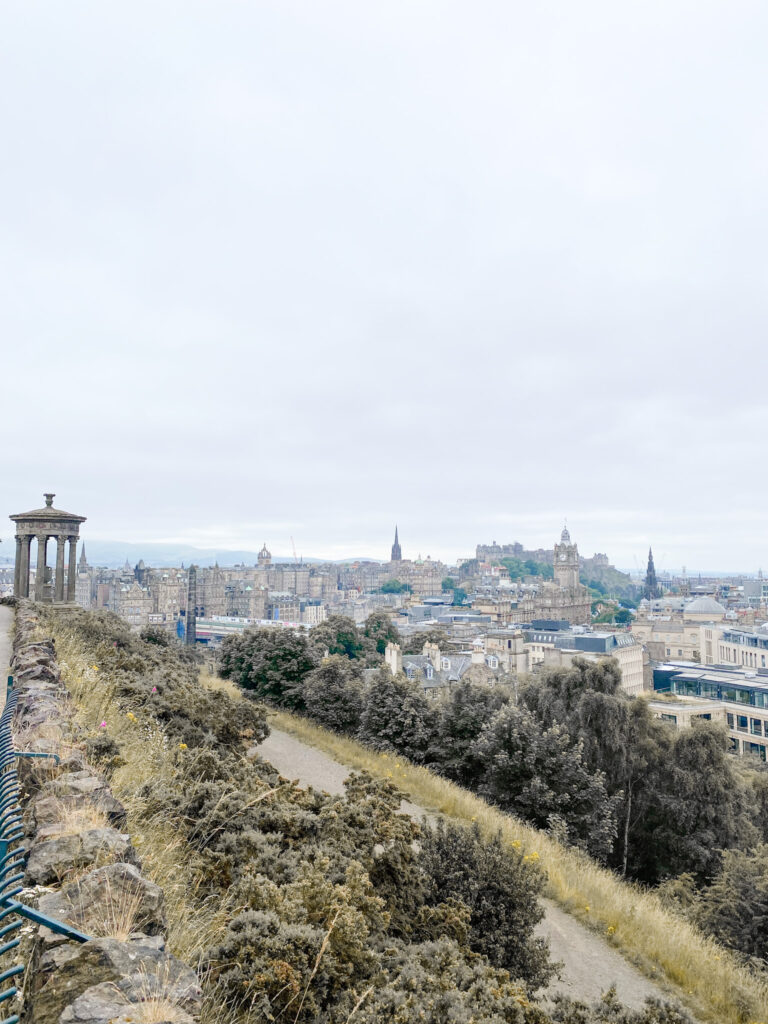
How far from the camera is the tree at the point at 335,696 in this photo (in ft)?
61.3

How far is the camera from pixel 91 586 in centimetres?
12125

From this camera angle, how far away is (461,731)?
16656 millimetres

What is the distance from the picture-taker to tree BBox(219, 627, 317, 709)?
71.5 ft

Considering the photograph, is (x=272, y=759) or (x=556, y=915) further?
(x=272, y=759)

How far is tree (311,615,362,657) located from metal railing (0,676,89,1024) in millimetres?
44419

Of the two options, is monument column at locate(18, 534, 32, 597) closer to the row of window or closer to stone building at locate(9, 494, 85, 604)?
stone building at locate(9, 494, 85, 604)

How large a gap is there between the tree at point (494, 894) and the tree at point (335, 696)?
1275 cm

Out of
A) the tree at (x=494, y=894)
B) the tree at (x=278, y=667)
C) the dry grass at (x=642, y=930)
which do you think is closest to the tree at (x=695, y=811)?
the dry grass at (x=642, y=930)

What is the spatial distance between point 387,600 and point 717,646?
92983mm

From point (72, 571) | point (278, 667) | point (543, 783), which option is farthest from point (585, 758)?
point (72, 571)

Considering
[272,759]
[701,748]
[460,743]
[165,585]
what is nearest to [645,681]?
[701,748]

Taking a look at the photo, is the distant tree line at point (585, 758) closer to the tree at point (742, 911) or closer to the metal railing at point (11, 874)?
the tree at point (742, 911)

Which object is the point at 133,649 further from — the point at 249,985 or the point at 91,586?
the point at 91,586

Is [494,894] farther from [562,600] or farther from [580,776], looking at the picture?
[562,600]
